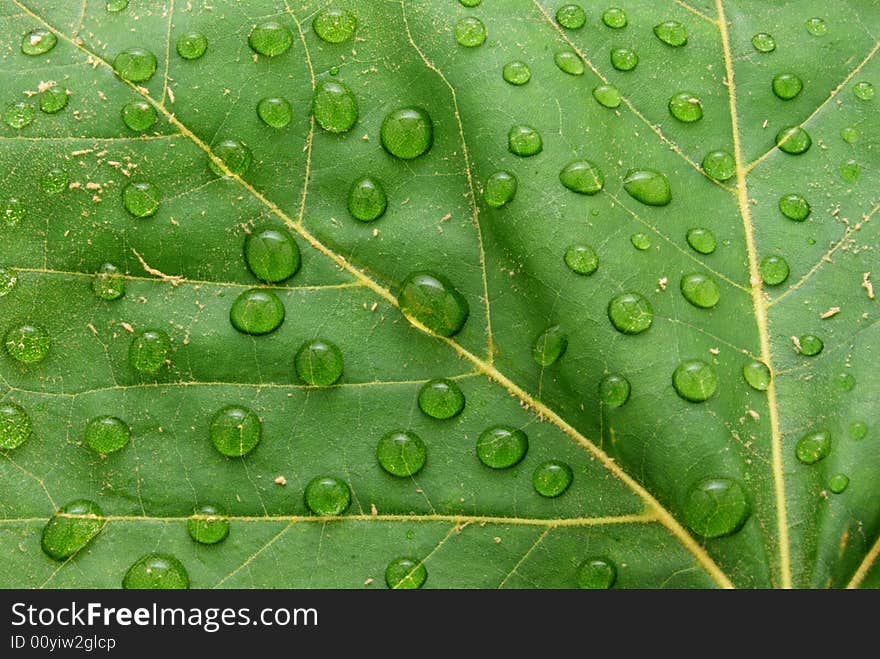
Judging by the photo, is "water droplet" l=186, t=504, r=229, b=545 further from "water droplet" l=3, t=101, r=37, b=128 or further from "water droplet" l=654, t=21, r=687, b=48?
"water droplet" l=654, t=21, r=687, b=48

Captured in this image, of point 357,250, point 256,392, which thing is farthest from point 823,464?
point 256,392

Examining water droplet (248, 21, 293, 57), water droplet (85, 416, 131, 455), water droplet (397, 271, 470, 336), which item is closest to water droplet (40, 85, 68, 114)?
water droplet (248, 21, 293, 57)

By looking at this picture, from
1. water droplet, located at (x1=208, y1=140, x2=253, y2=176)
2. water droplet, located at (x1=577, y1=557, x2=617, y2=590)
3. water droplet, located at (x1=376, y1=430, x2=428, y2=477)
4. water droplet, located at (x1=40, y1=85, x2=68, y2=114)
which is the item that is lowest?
water droplet, located at (x1=376, y1=430, x2=428, y2=477)

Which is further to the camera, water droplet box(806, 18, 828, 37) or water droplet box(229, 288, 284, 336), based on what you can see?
water droplet box(806, 18, 828, 37)

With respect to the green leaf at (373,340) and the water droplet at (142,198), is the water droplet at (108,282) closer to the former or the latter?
the green leaf at (373,340)

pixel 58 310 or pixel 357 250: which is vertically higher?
pixel 357 250

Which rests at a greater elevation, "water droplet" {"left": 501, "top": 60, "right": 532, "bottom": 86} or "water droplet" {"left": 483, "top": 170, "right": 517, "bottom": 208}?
"water droplet" {"left": 501, "top": 60, "right": 532, "bottom": 86}
